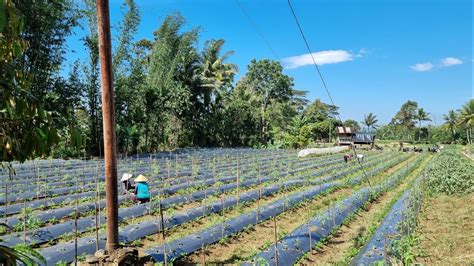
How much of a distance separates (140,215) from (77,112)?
1601cm

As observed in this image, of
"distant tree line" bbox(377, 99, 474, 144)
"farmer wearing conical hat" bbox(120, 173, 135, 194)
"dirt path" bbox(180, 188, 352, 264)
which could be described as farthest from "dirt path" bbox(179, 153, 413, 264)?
"distant tree line" bbox(377, 99, 474, 144)

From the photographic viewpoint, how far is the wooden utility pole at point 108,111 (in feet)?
14.6

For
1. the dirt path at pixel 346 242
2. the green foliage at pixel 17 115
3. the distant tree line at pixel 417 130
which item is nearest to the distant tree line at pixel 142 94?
the green foliage at pixel 17 115

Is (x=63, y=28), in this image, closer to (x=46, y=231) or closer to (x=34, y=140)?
(x=46, y=231)

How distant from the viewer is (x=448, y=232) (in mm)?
7648

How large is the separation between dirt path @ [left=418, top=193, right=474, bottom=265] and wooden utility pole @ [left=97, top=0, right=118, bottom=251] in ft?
15.5

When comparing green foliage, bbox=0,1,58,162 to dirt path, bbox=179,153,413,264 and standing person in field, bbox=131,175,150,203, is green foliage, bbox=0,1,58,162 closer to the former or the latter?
dirt path, bbox=179,153,413,264

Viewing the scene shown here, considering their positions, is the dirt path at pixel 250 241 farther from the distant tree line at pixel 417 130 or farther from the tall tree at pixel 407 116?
the tall tree at pixel 407 116

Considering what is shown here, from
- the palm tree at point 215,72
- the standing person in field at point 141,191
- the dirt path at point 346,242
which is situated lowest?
the dirt path at point 346,242

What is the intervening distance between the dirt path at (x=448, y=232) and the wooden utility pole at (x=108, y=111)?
4736 mm

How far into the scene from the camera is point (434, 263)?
5.81 metres

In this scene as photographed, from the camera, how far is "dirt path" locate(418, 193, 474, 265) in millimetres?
6000

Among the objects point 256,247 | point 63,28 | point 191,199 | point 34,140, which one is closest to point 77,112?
point 63,28

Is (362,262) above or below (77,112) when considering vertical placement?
below
